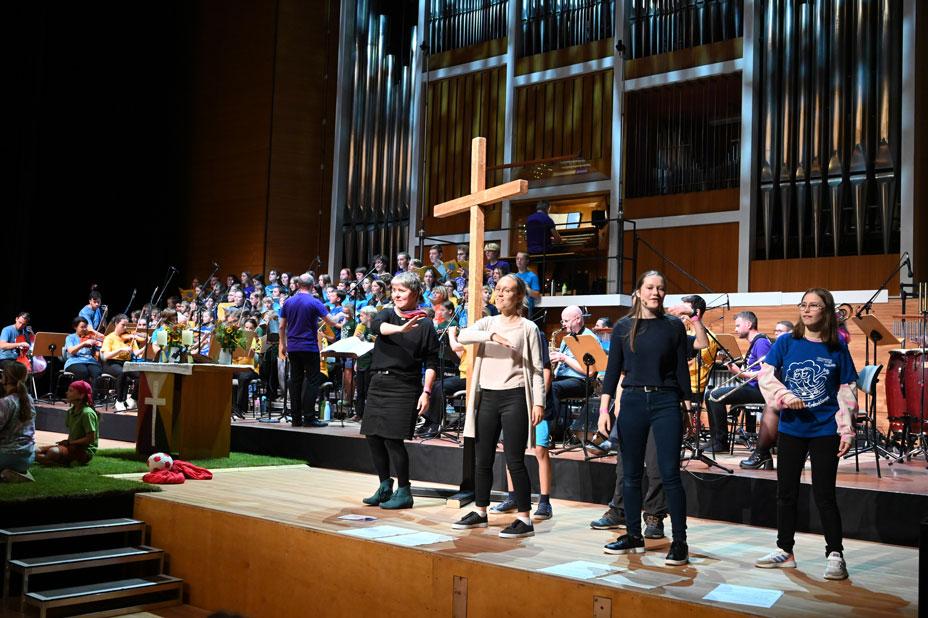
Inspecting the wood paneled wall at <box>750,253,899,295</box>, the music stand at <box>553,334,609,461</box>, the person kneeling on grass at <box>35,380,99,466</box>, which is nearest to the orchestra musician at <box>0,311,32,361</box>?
the person kneeling on grass at <box>35,380,99,466</box>

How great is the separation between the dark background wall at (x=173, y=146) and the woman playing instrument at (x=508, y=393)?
10456 mm

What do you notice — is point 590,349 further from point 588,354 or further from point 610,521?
point 610,521

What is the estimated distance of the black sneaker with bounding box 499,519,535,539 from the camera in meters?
4.60

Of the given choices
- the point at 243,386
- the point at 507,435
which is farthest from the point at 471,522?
the point at 243,386

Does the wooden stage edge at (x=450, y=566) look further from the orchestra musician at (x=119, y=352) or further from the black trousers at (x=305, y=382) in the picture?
the orchestra musician at (x=119, y=352)

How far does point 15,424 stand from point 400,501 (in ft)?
8.63

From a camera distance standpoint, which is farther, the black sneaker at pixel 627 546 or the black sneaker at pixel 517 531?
the black sneaker at pixel 517 531

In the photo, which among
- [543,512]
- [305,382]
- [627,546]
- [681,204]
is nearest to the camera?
[627,546]

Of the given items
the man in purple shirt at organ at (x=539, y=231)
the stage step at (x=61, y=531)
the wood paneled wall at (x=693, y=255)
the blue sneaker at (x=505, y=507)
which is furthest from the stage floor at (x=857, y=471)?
the man in purple shirt at organ at (x=539, y=231)

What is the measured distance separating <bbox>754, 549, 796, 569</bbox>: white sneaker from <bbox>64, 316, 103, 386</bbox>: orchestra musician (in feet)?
28.2

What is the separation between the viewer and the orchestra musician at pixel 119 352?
34.8ft

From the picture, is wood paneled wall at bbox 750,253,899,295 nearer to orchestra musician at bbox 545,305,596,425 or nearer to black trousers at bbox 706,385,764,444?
black trousers at bbox 706,385,764,444

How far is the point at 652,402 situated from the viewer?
4141 mm

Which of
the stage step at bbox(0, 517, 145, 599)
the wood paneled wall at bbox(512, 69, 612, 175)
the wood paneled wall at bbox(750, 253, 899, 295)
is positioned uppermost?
the wood paneled wall at bbox(512, 69, 612, 175)
